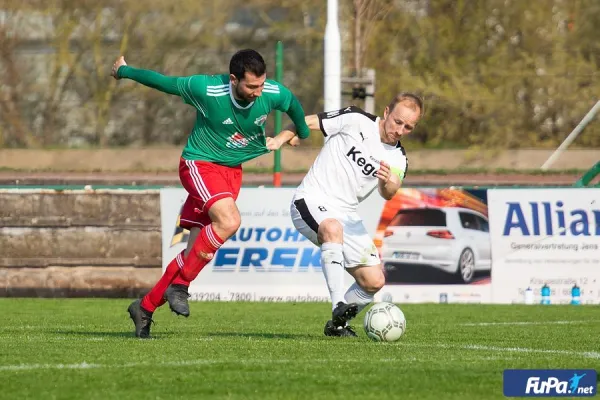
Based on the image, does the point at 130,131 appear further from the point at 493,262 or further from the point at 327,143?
the point at 327,143

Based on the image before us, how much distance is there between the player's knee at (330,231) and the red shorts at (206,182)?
27.6 inches

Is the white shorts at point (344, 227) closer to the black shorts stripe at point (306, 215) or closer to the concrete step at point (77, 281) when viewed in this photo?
the black shorts stripe at point (306, 215)

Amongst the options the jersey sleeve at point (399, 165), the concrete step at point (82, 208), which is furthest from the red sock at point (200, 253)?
Result: the concrete step at point (82, 208)

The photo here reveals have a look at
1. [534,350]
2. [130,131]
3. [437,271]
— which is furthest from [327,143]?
[130,131]

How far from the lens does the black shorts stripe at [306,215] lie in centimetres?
938

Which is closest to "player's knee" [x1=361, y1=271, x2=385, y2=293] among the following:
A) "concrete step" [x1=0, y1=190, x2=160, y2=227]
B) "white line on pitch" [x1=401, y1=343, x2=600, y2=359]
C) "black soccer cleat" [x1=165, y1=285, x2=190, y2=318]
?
"white line on pitch" [x1=401, y1=343, x2=600, y2=359]

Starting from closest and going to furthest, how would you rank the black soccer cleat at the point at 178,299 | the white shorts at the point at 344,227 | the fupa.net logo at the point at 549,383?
the fupa.net logo at the point at 549,383
the black soccer cleat at the point at 178,299
the white shorts at the point at 344,227

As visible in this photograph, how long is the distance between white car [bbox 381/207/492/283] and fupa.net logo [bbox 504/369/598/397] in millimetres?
8749

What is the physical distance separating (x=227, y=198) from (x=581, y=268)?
7.60 m

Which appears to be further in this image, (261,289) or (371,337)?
(261,289)

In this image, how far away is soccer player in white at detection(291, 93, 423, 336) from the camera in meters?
9.34

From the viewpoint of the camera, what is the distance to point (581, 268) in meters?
15.4

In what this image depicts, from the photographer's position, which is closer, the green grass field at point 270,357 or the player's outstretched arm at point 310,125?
the green grass field at point 270,357

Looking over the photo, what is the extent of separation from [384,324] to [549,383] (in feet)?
8.82
